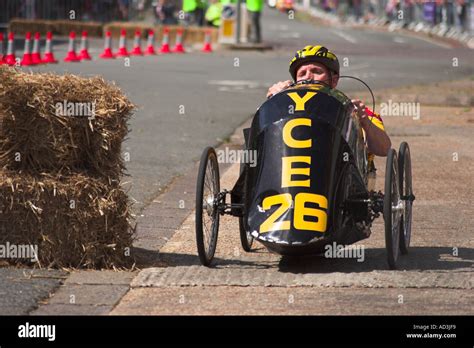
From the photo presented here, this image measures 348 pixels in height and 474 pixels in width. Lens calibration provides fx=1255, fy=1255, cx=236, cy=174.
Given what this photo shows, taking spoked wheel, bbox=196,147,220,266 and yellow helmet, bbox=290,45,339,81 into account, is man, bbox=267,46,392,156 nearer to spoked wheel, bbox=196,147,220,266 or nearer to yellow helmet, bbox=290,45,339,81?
yellow helmet, bbox=290,45,339,81

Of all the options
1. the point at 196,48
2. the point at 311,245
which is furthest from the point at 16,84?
the point at 196,48

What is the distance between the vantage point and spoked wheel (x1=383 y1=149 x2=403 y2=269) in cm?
731

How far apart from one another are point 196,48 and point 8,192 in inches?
1121

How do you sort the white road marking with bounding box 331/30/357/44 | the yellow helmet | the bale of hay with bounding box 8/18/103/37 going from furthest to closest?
1. the white road marking with bounding box 331/30/357/44
2. the bale of hay with bounding box 8/18/103/37
3. the yellow helmet

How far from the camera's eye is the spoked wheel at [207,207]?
24.3 feet

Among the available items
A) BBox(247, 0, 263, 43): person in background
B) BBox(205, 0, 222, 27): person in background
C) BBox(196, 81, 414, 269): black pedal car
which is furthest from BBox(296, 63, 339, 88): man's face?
BBox(205, 0, 222, 27): person in background

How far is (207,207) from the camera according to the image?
7.77 meters

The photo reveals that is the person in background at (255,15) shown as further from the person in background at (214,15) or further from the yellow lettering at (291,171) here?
the yellow lettering at (291,171)

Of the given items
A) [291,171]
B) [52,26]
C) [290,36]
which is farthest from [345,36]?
[291,171]

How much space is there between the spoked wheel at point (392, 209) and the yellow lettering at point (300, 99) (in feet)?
1.95

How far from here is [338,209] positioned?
7422mm

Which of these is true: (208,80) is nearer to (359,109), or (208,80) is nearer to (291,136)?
(359,109)

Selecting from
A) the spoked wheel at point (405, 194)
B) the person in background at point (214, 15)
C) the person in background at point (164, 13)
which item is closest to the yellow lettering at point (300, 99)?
the spoked wheel at point (405, 194)

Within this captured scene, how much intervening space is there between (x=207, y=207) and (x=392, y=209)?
1137 mm
